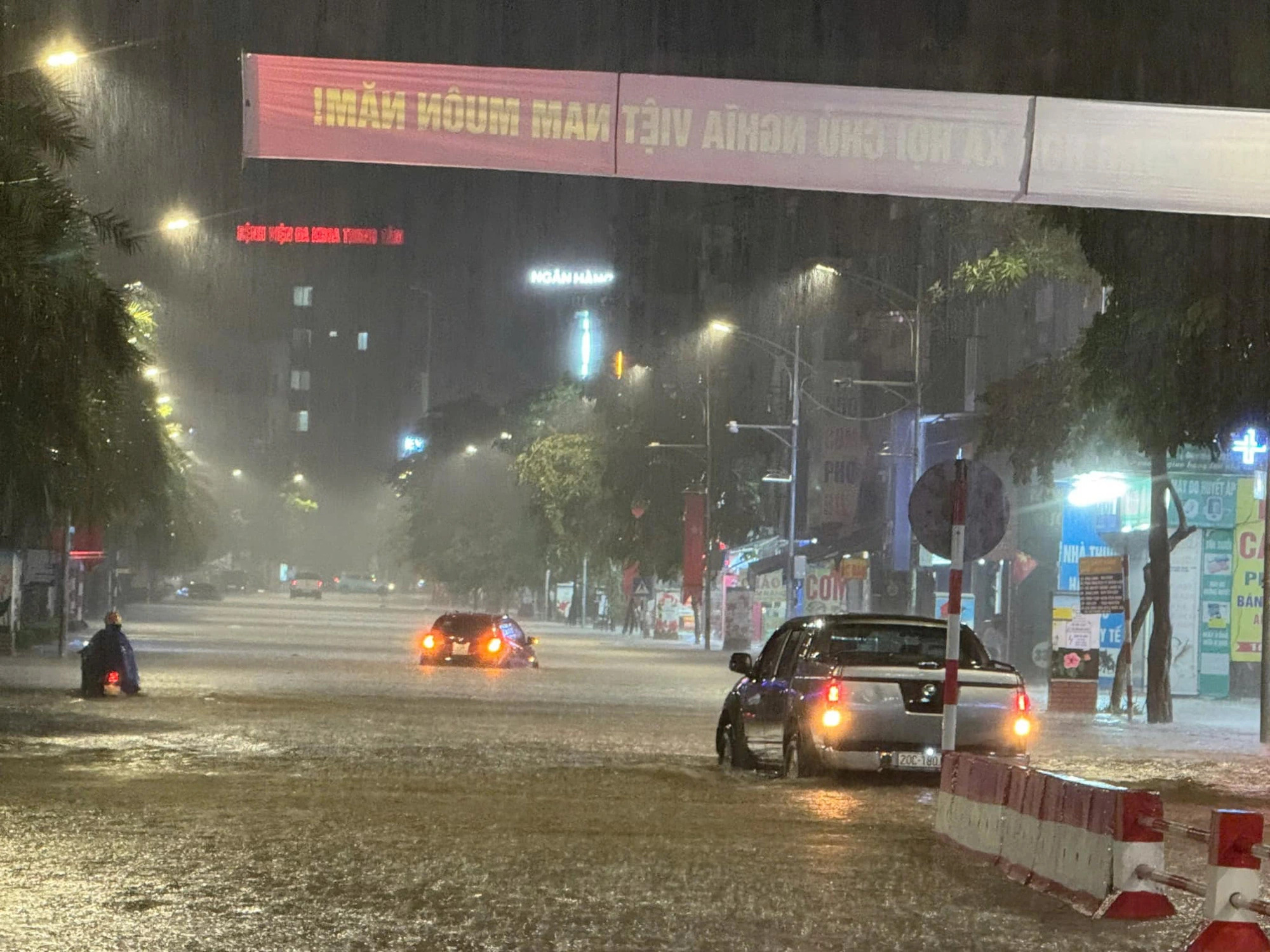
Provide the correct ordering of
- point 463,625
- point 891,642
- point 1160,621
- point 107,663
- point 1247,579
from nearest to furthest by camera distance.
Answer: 1. point 891,642
2. point 107,663
3. point 1160,621
4. point 1247,579
5. point 463,625

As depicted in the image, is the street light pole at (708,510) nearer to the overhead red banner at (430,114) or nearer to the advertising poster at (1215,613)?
the advertising poster at (1215,613)

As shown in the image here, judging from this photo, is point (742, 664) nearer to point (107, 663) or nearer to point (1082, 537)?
point (107, 663)

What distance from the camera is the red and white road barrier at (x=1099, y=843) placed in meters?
9.34

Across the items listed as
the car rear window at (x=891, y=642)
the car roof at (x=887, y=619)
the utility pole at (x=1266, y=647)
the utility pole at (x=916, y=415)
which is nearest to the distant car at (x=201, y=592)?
the utility pole at (x=916, y=415)

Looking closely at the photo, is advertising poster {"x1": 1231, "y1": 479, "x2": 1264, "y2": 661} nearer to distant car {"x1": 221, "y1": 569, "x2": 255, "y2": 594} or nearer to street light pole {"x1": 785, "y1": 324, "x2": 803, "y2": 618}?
street light pole {"x1": 785, "y1": 324, "x2": 803, "y2": 618}

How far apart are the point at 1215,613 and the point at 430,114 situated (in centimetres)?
2803

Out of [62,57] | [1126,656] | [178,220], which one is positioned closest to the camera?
[62,57]

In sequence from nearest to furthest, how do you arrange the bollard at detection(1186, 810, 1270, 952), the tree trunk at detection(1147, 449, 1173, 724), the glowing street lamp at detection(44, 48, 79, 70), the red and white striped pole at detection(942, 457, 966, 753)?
the bollard at detection(1186, 810, 1270, 952), the red and white striped pole at detection(942, 457, 966, 753), the glowing street lamp at detection(44, 48, 79, 70), the tree trunk at detection(1147, 449, 1173, 724)

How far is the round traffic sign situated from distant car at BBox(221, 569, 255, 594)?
464ft

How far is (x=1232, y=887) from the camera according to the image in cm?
932

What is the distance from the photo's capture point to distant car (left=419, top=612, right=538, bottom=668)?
45.9 metres

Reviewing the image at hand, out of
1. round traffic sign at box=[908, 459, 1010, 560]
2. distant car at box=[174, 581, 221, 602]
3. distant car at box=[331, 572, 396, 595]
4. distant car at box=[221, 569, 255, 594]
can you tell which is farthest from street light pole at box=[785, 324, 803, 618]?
distant car at box=[331, 572, 396, 595]

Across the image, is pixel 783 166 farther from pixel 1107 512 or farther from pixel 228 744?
pixel 1107 512

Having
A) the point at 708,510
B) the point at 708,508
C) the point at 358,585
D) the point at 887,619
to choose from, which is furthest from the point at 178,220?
the point at 358,585
